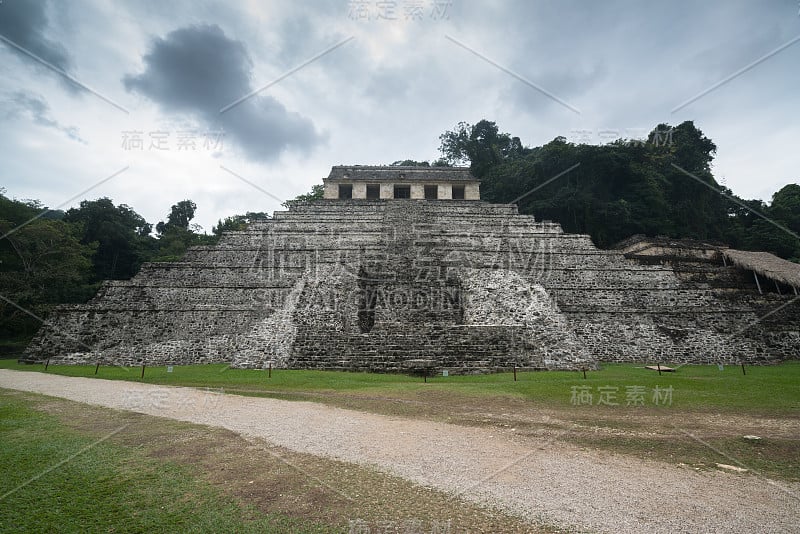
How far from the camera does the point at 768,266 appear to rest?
63.7ft

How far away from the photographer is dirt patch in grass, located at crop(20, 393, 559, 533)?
10.3ft

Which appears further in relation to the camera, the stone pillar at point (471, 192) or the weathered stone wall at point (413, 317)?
the stone pillar at point (471, 192)

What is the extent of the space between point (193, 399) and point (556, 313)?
33.5 ft

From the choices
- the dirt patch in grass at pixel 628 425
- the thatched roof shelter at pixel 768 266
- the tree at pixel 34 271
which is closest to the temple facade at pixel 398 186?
the tree at pixel 34 271

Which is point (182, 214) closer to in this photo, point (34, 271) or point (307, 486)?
point (34, 271)

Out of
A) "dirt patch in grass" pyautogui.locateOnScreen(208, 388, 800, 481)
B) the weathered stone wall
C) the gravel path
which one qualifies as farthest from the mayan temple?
the gravel path

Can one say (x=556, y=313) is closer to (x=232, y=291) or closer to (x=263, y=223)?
(x=232, y=291)

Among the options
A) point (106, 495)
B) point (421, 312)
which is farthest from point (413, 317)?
point (106, 495)

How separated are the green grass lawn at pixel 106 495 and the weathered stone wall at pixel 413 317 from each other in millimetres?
6656

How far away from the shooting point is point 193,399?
7363 millimetres

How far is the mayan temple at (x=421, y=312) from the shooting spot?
448 inches

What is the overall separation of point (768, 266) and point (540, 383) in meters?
18.4

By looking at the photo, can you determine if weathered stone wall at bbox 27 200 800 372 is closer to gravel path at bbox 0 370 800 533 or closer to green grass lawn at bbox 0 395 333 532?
gravel path at bbox 0 370 800 533

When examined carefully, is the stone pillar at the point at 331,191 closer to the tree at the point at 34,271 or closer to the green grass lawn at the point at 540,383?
the tree at the point at 34,271
